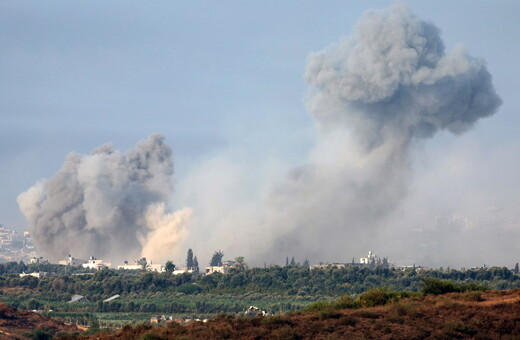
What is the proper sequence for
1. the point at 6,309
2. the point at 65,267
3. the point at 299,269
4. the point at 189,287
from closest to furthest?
1. the point at 6,309
2. the point at 189,287
3. the point at 299,269
4. the point at 65,267

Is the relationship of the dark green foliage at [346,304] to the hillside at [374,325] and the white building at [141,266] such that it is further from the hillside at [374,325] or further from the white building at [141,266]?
the white building at [141,266]

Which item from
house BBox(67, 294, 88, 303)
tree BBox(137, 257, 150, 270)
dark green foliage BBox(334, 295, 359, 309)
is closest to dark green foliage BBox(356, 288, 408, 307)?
dark green foliage BBox(334, 295, 359, 309)

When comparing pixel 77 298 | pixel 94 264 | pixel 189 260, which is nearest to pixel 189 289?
pixel 77 298

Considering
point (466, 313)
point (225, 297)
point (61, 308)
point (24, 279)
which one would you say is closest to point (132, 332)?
point (466, 313)

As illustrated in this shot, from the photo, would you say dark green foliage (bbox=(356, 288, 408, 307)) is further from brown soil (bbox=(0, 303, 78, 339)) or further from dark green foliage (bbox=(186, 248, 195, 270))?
dark green foliage (bbox=(186, 248, 195, 270))

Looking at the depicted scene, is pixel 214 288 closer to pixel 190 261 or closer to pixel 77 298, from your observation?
pixel 77 298

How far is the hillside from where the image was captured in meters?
36.0

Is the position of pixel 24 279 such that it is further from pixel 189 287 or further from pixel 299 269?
pixel 299 269

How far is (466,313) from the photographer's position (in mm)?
40188

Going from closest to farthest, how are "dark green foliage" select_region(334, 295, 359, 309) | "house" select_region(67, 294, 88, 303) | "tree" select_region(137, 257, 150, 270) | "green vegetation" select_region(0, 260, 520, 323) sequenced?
"dark green foliage" select_region(334, 295, 359, 309) → "green vegetation" select_region(0, 260, 520, 323) → "house" select_region(67, 294, 88, 303) → "tree" select_region(137, 257, 150, 270)

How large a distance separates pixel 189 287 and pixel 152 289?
18.2ft

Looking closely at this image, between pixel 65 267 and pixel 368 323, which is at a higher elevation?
pixel 65 267

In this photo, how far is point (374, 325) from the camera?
37.9 metres

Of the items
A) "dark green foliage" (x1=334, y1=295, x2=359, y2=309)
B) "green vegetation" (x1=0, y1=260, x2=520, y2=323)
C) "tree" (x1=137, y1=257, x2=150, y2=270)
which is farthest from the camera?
"tree" (x1=137, y1=257, x2=150, y2=270)
